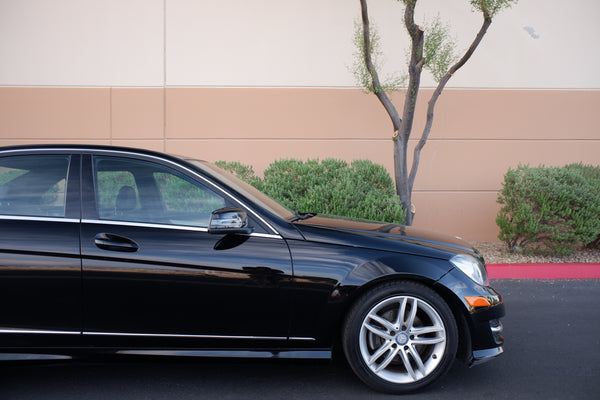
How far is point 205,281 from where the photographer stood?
3.15m

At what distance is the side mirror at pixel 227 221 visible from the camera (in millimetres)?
3139

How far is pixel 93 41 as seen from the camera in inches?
356

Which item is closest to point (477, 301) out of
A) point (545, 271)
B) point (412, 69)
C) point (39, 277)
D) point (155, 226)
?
point (155, 226)

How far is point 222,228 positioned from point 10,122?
24.5ft

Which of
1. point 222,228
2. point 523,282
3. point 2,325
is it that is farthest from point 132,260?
point 523,282

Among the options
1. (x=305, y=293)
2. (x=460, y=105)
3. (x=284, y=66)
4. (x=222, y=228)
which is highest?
(x=284, y=66)

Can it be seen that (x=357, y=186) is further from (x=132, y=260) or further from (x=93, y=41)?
(x=93, y=41)

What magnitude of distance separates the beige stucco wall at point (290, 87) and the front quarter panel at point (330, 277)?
604 centimetres

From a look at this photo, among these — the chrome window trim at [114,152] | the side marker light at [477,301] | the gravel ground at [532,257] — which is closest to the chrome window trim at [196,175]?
the chrome window trim at [114,152]

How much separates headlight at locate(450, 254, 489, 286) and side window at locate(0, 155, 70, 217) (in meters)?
2.51

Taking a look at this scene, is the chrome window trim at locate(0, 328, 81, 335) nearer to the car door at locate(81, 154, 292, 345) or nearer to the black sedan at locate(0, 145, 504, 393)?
the black sedan at locate(0, 145, 504, 393)

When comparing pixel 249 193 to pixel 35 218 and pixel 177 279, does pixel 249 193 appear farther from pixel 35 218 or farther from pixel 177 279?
pixel 35 218

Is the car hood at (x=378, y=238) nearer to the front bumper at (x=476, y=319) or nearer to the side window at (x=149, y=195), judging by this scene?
the front bumper at (x=476, y=319)

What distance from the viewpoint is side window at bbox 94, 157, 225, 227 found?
3291 millimetres
